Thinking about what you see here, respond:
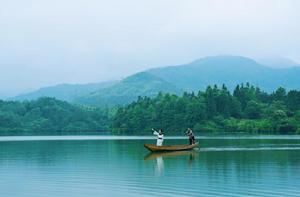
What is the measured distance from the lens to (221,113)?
144000mm

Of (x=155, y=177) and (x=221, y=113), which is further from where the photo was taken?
(x=221, y=113)

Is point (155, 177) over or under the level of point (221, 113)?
under

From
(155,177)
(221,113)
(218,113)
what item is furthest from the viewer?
(221,113)

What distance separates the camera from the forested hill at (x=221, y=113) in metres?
130

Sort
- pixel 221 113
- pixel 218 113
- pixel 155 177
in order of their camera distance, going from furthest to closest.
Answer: pixel 221 113 → pixel 218 113 → pixel 155 177

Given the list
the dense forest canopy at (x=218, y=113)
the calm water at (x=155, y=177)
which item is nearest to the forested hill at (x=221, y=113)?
the dense forest canopy at (x=218, y=113)

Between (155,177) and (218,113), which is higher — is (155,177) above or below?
below

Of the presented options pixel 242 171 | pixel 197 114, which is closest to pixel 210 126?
pixel 197 114

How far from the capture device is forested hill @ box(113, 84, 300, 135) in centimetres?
12988

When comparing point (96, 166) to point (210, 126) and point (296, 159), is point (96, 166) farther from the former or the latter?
point (210, 126)

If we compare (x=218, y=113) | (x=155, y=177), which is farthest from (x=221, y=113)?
(x=155, y=177)

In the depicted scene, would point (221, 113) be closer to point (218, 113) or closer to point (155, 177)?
point (218, 113)

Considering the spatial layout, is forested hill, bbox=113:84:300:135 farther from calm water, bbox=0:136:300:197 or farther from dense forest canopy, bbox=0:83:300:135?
calm water, bbox=0:136:300:197

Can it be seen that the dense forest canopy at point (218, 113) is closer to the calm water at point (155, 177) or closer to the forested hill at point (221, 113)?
the forested hill at point (221, 113)
